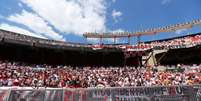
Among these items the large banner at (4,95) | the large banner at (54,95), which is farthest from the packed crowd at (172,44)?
the large banner at (4,95)

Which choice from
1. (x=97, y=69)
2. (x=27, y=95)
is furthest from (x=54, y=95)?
(x=97, y=69)

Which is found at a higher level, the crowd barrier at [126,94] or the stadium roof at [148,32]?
the stadium roof at [148,32]

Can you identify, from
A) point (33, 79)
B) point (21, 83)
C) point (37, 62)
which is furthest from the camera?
point (37, 62)

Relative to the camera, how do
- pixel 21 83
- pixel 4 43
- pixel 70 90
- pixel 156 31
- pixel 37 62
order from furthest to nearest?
pixel 156 31 < pixel 37 62 < pixel 4 43 < pixel 21 83 < pixel 70 90

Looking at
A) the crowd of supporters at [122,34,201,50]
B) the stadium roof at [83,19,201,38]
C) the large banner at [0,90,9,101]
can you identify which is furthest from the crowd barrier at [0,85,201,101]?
the stadium roof at [83,19,201,38]

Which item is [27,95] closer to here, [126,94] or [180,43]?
[126,94]

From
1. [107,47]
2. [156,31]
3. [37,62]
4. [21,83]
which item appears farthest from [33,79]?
[156,31]

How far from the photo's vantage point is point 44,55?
121ft

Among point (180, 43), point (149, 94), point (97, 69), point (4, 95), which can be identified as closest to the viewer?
point (4, 95)

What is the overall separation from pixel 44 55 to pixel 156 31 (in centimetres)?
1888

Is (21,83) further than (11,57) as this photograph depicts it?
No

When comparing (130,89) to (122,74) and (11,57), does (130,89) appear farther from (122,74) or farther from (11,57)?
(11,57)

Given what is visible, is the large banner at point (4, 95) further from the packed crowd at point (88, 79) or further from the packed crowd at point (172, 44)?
the packed crowd at point (172, 44)

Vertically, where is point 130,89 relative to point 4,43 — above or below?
below
